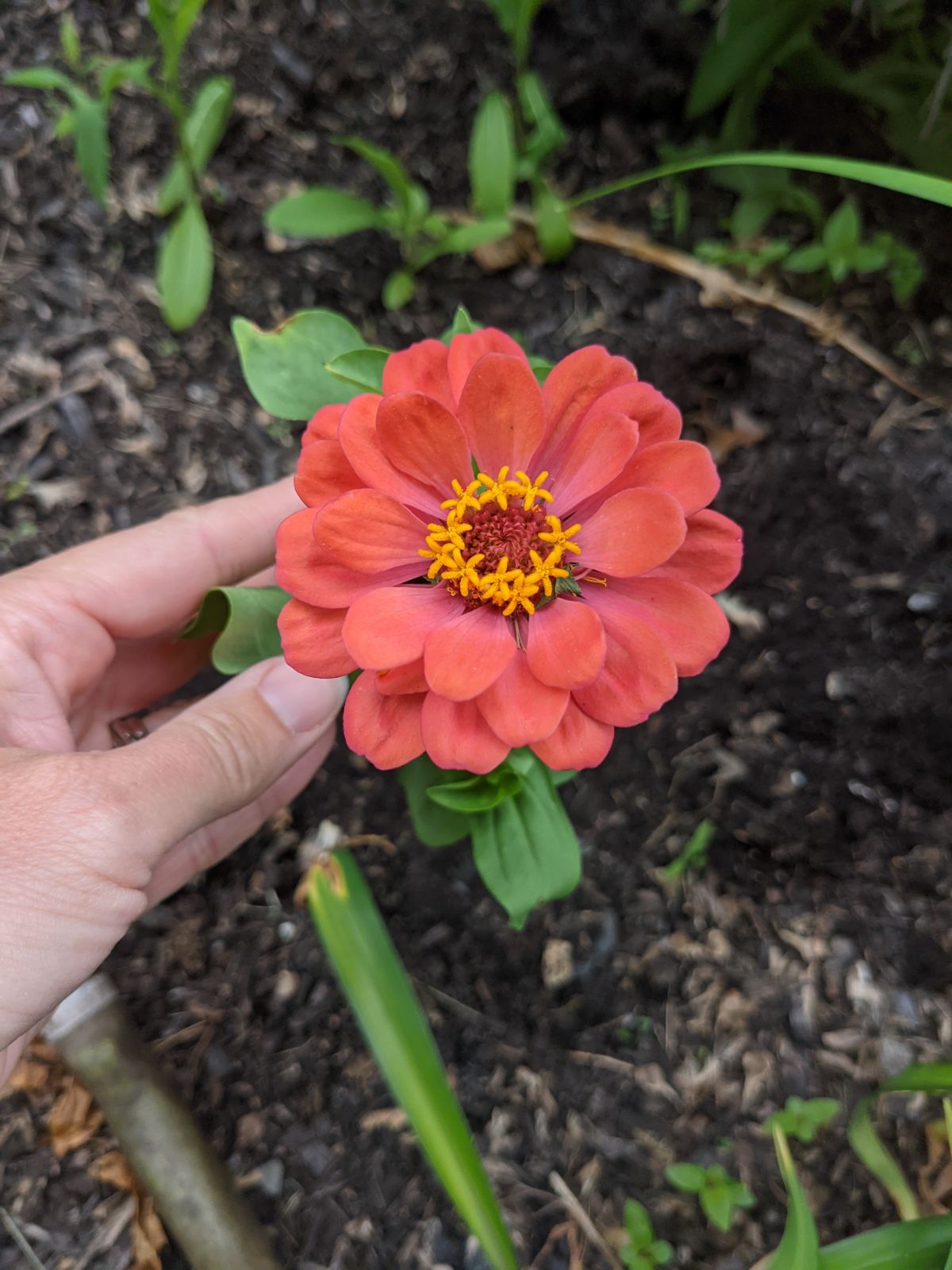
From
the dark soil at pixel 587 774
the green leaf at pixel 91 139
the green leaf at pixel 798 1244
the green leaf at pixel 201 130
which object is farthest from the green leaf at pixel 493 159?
the green leaf at pixel 798 1244

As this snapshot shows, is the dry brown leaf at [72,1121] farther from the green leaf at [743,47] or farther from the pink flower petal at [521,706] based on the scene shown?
the green leaf at [743,47]

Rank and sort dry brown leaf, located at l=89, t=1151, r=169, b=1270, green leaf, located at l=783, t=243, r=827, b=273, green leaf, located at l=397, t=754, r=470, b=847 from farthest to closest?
green leaf, located at l=783, t=243, r=827, b=273 < dry brown leaf, located at l=89, t=1151, r=169, b=1270 < green leaf, located at l=397, t=754, r=470, b=847

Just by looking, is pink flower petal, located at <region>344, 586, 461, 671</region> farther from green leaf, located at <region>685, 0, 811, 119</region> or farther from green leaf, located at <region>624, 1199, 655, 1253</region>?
green leaf, located at <region>685, 0, 811, 119</region>

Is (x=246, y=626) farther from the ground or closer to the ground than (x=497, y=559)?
closer to the ground

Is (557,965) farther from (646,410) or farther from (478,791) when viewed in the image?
(646,410)

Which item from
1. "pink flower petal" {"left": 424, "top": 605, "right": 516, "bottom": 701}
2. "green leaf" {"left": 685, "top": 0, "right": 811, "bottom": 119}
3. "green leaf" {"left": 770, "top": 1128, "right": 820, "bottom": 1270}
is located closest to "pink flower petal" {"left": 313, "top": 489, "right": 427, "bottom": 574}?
"pink flower petal" {"left": 424, "top": 605, "right": 516, "bottom": 701}

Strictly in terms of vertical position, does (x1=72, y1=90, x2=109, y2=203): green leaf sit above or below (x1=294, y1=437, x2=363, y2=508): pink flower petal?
above

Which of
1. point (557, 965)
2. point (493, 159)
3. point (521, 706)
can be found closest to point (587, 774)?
point (557, 965)

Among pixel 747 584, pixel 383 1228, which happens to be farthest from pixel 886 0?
pixel 383 1228
